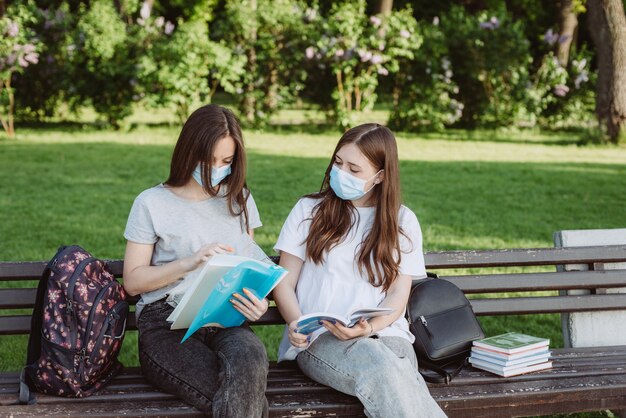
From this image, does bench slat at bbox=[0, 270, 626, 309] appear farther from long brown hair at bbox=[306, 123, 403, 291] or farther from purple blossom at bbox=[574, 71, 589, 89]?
purple blossom at bbox=[574, 71, 589, 89]

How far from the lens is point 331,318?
3.01 meters

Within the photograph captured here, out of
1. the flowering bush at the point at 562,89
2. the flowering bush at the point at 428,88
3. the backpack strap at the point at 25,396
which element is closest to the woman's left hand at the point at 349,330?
the backpack strap at the point at 25,396

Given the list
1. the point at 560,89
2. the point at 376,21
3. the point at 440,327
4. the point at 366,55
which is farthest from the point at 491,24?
the point at 440,327

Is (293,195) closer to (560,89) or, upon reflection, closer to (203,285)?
(203,285)

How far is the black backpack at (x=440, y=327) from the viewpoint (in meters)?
3.42

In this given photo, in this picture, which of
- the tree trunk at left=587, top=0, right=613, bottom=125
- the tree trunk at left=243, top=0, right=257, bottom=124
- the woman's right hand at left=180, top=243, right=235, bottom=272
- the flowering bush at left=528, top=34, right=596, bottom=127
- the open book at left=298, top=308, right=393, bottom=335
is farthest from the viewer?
the flowering bush at left=528, top=34, right=596, bottom=127

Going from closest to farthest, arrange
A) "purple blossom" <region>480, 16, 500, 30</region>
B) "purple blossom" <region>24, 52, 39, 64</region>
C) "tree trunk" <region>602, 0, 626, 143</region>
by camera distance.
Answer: "tree trunk" <region>602, 0, 626, 143</region>
"purple blossom" <region>24, 52, 39, 64</region>
"purple blossom" <region>480, 16, 500, 30</region>

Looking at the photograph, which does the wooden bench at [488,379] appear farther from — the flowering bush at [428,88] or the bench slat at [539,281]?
the flowering bush at [428,88]

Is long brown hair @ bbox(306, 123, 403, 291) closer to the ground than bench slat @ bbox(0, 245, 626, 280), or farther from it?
farther from it

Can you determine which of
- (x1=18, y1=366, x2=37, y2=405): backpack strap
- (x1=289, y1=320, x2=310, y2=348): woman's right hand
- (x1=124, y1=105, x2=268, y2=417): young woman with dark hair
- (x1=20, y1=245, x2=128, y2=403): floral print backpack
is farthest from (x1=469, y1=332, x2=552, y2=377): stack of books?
(x1=18, y1=366, x2=37, y2=405): backpack strap

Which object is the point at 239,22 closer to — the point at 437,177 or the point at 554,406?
→ the point at 437,177

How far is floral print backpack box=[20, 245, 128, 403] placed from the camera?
9.90 feet

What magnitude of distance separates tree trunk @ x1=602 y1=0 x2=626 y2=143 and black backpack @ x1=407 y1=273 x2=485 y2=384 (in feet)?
36.6

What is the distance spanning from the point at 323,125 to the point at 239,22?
2.65 m
